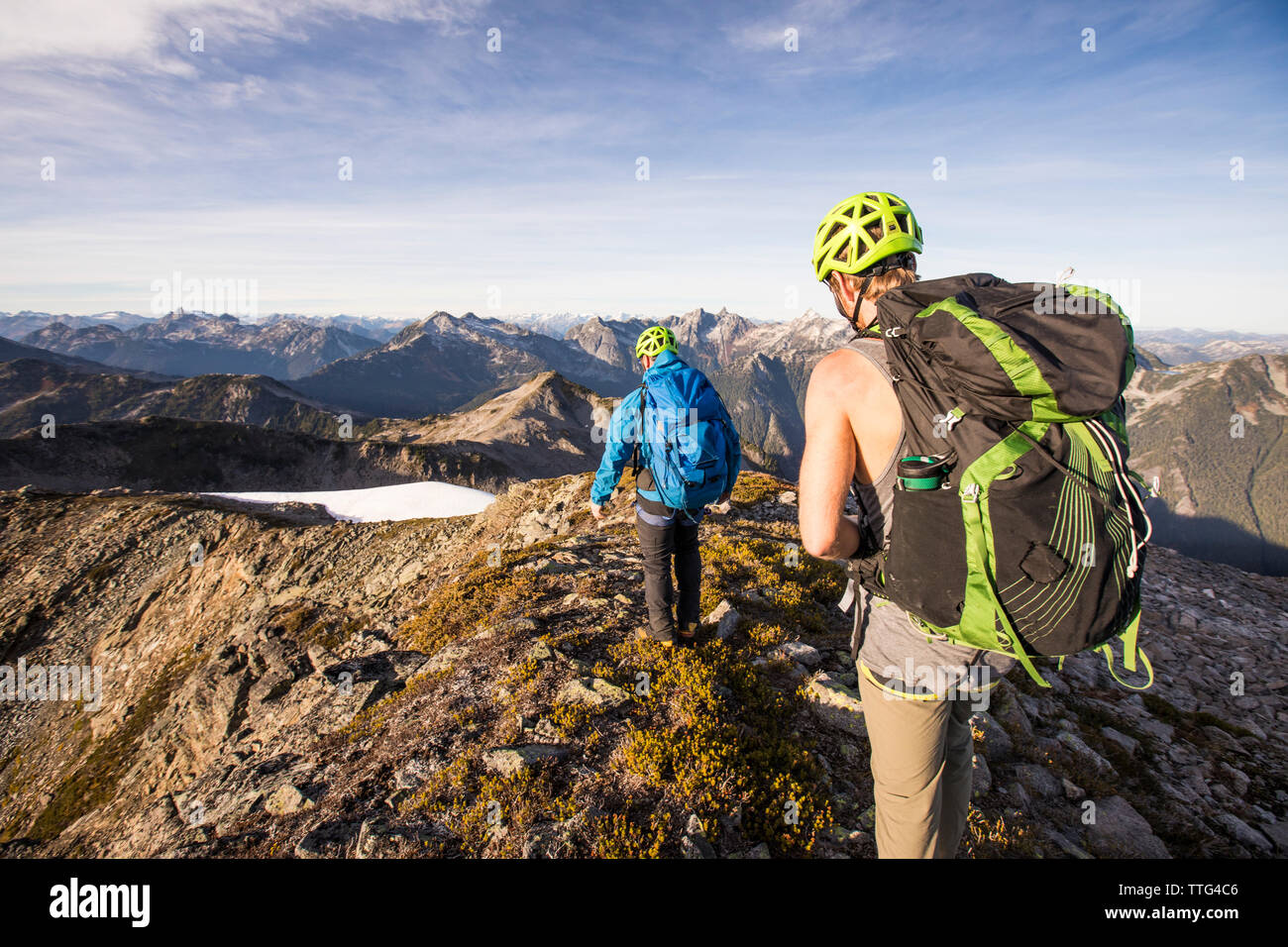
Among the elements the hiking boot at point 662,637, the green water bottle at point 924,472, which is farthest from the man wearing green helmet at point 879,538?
the hiking boot at point 662,637

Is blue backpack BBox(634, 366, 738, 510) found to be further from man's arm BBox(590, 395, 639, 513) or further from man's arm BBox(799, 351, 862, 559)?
man's arm BBox(799, 351, 862, 559)

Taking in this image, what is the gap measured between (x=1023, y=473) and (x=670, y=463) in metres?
4.45

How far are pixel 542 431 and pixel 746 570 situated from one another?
129 metres

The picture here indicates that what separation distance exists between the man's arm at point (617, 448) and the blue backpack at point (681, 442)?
0.46ft

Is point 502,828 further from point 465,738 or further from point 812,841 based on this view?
point 812,841

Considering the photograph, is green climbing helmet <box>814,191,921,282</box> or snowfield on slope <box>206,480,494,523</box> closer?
green climbing helmet <box>814,191,921,282</box>

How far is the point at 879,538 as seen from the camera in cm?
351

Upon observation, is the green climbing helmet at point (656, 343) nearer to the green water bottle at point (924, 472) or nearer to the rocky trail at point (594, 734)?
the rocky trail at point (594, 734)

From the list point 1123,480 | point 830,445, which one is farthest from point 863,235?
point 1123,480

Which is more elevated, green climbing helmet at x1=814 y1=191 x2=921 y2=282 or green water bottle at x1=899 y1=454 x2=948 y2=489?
green climbing helmet at x1=814 y1=191 x2=921 y2=282

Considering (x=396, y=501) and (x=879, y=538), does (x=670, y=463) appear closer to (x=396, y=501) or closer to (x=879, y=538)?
(x=879, y=538)

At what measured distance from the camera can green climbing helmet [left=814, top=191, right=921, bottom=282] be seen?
3.67m

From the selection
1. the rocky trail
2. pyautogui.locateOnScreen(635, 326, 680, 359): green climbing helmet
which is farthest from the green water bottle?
pyautogui.locateOnScreen(635, 326, 680, 359): green climbing helmet
